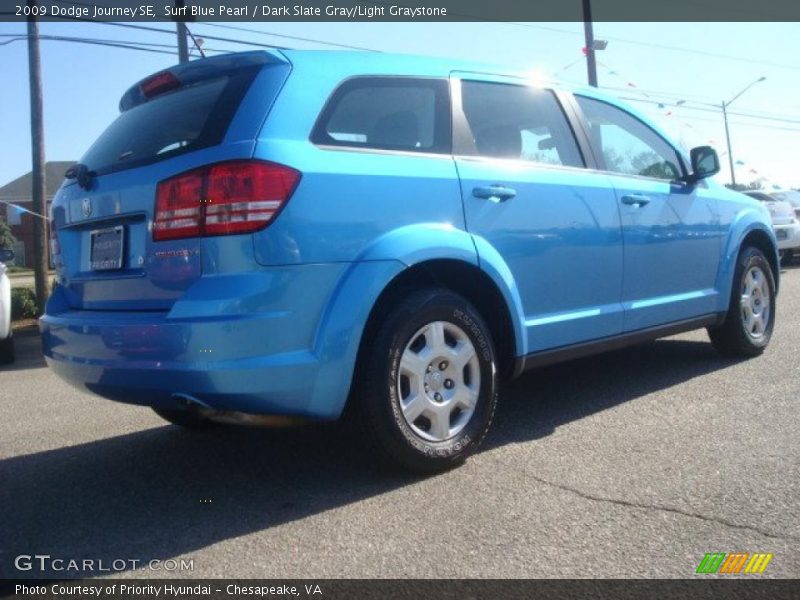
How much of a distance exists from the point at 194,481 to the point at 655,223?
3010 mm

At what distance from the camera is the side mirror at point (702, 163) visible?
5082 mm

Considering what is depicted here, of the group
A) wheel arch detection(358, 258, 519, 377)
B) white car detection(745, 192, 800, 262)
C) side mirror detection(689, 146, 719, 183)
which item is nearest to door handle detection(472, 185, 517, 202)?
wheel arch detection(358, 258, 519, 377)

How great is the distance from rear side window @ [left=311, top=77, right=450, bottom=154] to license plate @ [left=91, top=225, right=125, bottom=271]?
0.91 meters

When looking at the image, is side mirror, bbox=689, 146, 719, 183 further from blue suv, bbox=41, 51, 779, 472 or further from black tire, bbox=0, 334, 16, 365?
black tire, bbox=0, 334, 16, 365

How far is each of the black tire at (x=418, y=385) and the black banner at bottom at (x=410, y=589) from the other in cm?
81

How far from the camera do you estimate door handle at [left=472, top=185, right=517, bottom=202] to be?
140 inches

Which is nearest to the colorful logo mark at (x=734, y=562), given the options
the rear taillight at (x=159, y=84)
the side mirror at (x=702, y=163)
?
the rear taillight at (x=159, y=84)

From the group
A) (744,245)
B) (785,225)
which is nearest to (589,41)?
(785,225)

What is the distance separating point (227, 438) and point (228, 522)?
4.27 feet

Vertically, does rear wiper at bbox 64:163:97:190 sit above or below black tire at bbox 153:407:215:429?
above

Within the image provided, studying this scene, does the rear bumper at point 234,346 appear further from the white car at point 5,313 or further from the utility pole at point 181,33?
the utility pole at point 181,33

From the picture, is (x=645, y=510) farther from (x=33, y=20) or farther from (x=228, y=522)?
(x=33, y=20)

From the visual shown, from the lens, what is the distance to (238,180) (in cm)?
283

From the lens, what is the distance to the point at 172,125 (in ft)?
10.7
